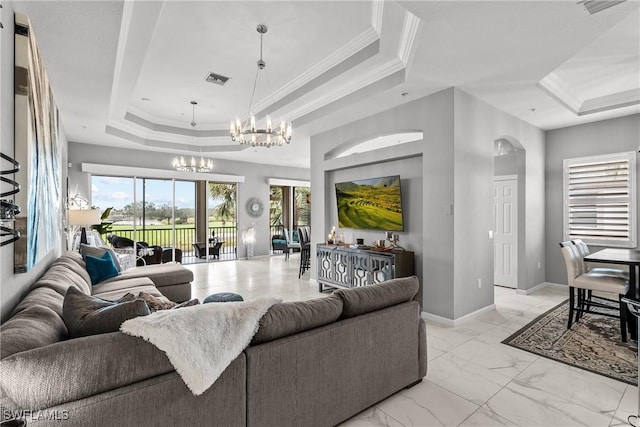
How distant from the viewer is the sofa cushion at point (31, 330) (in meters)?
1.19

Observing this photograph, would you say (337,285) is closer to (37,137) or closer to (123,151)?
(37,137)

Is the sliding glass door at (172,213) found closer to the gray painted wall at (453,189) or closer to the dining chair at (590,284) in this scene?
the gray painted wall at (453,189)

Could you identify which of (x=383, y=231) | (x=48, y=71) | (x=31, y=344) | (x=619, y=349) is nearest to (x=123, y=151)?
(x=48, y=71)

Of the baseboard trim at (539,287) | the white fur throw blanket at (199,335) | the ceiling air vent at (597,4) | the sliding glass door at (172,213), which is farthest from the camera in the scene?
the sliding glass door at (172,213)

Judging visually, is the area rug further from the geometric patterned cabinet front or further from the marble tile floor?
the geometric patterned cabinet front

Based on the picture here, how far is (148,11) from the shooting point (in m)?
2.58

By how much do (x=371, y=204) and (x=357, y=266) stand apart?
1004 millimetres

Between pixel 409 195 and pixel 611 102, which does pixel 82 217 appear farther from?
pixel 611 102

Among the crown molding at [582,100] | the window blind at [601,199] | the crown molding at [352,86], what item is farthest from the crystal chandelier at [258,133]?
the window blind at [601,199]

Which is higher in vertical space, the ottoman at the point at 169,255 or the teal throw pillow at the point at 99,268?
the teal throw pillow at the point at 99,268

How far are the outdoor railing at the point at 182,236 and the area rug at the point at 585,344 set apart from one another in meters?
7.47

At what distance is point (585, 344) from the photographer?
10.5ft

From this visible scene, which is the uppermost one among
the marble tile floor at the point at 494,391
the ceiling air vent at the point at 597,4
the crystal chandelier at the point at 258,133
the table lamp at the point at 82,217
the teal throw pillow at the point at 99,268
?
the ceiling air vent at the point at 597,4

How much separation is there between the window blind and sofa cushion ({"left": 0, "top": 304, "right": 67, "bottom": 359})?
6.76m
